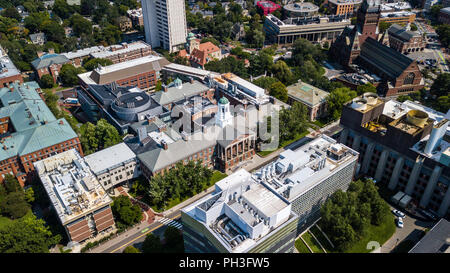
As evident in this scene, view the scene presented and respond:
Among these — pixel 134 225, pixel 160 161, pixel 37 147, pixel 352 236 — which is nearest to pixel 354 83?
pixel 352 236

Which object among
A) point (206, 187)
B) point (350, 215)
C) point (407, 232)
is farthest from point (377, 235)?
point (206, 187)

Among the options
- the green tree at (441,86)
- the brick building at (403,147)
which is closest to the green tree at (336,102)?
the brick building at (403,147)

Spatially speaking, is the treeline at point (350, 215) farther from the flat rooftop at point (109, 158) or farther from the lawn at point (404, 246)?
the flat rooftop at point (109, 158)

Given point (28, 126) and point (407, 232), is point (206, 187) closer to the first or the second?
point (407, 232)

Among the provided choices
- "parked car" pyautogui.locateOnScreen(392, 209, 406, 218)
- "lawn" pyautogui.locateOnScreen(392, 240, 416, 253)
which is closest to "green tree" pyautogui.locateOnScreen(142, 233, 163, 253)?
"lawn" pyautogui.locateOnScreen(392, 240, 416, 253)

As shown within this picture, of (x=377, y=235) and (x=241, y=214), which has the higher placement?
(x=241, y=214)

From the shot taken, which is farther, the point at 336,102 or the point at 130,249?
the point at 336,102
